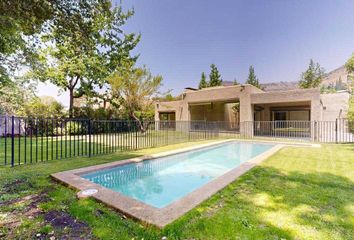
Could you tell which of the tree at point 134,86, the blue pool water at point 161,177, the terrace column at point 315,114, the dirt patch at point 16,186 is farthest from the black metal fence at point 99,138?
the terrace column at point 315,114

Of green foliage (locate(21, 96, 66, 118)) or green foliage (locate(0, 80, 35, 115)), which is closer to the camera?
green foliage (locate(0, 80, 35, 115))

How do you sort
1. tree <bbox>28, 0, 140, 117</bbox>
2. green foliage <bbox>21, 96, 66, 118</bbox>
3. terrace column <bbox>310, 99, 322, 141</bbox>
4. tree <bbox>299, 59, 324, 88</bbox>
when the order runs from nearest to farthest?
tree <bbox>28, 0, 140, 117</bbox> < terrace column <bbox>310, 99, 322, 141</bbox> < green foliage <bbox>21, 96, 66, 118</bbox> < tree <bbox>299, 59, 324, 88</bbox>

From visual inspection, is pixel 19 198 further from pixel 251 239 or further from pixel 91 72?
pixel 91 72

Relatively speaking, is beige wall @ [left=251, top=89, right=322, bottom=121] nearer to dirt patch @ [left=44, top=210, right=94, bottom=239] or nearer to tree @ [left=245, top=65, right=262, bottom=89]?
dirt patch @ [left=44, top=210, right=94, bottom=239]

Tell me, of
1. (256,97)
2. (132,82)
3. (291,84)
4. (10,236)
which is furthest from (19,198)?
(291,84)

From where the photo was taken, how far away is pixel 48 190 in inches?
168

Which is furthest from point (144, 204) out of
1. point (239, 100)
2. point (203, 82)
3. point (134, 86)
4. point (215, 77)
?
point (203, 82)

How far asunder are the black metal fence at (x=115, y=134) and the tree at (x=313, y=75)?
22129mm

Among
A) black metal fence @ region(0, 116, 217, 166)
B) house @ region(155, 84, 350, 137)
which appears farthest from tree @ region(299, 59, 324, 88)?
black metal fence @ region(0, 116, 217, 166)

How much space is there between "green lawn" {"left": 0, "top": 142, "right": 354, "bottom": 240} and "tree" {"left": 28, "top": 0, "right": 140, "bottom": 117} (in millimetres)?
4135

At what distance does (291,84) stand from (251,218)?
64178 millimetres

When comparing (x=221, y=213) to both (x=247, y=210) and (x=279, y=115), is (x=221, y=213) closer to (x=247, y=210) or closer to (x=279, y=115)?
(x=247, y=210)

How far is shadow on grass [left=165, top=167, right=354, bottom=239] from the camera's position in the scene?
263 centimetres

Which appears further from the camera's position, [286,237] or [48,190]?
[48,190]
